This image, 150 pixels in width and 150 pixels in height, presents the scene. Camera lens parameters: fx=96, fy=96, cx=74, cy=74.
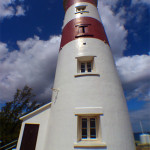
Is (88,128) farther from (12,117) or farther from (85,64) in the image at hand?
(12,117)

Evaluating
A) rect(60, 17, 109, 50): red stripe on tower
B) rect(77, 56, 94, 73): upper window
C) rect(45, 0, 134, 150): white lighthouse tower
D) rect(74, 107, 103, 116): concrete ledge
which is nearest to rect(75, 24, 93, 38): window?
rect(60, 17, 109, 50): red stripe on tower

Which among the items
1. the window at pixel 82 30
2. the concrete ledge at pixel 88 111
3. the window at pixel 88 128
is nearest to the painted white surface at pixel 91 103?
the concrete ledge at pixel 88 111

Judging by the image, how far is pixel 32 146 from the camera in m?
5.23

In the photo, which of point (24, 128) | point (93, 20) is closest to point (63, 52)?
point (93, 20)

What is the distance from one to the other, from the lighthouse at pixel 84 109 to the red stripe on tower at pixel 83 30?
0.10m

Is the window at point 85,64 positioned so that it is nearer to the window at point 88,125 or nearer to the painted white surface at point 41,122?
the window at point 88,125

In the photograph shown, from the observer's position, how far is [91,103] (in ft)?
15.4

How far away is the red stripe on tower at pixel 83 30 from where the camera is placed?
23.3 ft

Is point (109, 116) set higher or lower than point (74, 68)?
lower

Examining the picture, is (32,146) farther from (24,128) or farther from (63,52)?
(63,52)

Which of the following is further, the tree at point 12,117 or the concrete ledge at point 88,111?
the tree at point 12,117

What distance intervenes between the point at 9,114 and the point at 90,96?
16.1 meters

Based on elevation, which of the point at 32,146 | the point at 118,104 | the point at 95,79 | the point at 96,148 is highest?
the point at 95,79

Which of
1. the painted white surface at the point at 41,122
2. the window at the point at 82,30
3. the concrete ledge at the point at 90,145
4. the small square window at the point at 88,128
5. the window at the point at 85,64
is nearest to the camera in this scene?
the concrete ledge at the point at 90,145
